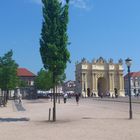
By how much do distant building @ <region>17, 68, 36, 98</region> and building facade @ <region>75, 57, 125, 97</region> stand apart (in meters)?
17.5

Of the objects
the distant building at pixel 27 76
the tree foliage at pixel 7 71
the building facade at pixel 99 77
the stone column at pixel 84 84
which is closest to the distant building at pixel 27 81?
the distant building at pixel 27 76

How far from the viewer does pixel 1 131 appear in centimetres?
1827

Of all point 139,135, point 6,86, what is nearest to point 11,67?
point 6,86

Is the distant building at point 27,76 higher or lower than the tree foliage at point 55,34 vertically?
higher

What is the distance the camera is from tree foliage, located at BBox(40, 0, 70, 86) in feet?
83.5

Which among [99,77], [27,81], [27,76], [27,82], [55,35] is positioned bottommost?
[55,35]

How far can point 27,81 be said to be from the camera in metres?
145

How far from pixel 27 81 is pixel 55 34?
398 ft

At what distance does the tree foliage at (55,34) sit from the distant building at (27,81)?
9141 centimetres

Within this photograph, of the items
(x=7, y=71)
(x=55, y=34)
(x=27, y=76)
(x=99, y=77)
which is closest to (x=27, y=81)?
(x=27, y=76)

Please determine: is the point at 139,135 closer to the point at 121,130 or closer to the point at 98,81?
the point at 121,130

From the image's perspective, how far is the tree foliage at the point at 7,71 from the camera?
2293 inches

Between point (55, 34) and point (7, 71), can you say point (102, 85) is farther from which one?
point (55, 34)

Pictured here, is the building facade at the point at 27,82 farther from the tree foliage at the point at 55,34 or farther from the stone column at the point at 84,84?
the tree foliage at the point at 55,34
